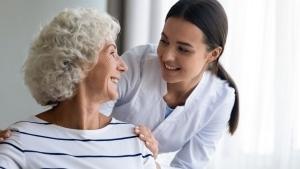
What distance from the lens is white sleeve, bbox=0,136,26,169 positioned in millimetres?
1266

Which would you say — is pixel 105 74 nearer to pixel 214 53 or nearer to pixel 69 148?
pixel 69 148

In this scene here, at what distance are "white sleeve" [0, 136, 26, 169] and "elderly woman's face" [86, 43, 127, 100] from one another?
10.3 inches

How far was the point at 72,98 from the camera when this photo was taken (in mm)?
1379

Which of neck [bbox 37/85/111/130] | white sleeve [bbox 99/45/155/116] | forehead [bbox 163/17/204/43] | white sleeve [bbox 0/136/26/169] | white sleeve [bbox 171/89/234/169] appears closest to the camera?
white sleeve [bbox 0/136/26/169]

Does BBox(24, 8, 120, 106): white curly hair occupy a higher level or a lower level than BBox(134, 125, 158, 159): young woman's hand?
higher

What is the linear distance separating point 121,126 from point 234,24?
0.94 meters

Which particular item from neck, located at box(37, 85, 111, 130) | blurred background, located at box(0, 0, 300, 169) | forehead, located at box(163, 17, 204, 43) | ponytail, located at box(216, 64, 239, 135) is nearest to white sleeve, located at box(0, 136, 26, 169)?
neck, located at box(37, 85, 111, 130)

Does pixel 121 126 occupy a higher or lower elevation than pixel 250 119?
higher

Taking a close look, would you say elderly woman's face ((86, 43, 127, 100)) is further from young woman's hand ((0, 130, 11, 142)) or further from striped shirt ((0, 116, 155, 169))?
young woman's hand ((0, 130, 11, 142))

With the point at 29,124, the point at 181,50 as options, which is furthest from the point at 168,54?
the point at 29,124

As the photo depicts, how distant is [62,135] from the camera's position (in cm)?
136

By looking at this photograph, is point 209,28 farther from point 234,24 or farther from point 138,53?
point 234,24

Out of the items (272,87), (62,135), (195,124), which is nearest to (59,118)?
(62,135)

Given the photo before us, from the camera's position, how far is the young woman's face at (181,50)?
155 cm
